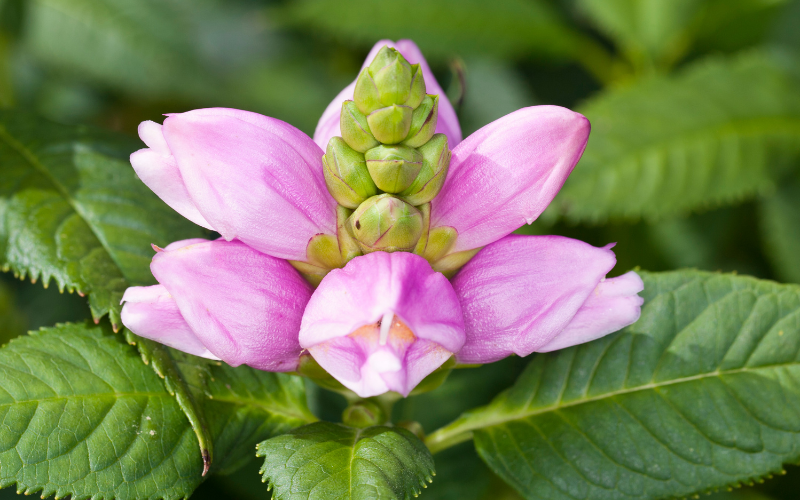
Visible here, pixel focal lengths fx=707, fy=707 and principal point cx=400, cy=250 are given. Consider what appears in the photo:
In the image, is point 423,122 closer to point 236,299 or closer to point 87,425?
point 236,299

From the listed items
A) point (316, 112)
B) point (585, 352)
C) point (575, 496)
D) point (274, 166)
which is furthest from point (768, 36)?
point (274, 166)

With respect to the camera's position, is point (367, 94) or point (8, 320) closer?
point (367, 94)

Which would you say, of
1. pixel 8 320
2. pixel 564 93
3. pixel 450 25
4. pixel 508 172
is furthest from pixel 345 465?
pixel 564 93

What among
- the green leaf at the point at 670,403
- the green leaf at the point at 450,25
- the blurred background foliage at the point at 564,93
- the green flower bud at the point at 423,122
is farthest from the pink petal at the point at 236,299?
the green leaf at the point at 450,25

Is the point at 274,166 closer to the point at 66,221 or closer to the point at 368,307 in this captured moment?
the point at 368,307

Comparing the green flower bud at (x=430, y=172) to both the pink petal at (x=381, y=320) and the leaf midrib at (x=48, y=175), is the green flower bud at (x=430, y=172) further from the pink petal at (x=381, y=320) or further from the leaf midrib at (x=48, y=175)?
the leaf midrib at (x=48, y=175)

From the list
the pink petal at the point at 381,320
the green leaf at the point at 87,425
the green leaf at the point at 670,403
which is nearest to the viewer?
the pink petal at the point at 381,320

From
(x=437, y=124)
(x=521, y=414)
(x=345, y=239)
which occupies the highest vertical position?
(x=437, y=124)
